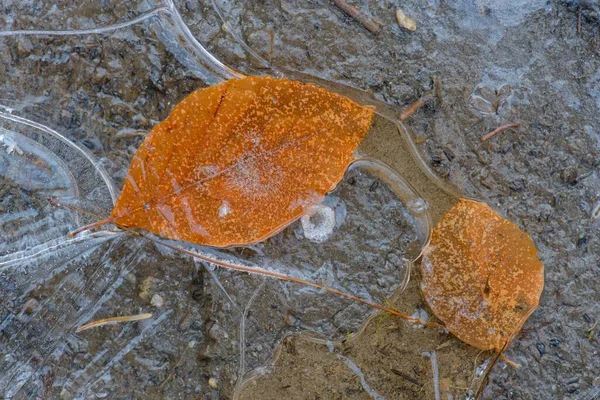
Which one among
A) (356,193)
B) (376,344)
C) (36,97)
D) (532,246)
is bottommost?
(376,344)

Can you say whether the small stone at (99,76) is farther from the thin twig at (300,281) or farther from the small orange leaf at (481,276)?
the small orange leaf at (481,276)

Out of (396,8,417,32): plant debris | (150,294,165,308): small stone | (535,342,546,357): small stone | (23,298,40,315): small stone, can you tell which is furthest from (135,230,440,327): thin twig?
(396,8,417,32): plant debris

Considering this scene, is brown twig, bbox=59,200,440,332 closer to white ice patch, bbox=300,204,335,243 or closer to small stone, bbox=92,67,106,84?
white ice patch, bbox=300,204,335,243

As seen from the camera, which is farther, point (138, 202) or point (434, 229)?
point (434, 229)

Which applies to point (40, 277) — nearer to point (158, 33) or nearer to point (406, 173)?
point (158, 33)

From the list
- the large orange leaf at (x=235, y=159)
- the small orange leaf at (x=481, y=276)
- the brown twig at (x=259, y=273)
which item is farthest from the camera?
the brown twig at (x=259, y=273)

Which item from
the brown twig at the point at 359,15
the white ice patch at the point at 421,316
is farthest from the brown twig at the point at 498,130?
the white ice patch at the point at 421,316

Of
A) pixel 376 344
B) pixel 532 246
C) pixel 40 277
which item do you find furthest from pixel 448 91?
pixel 40 277
